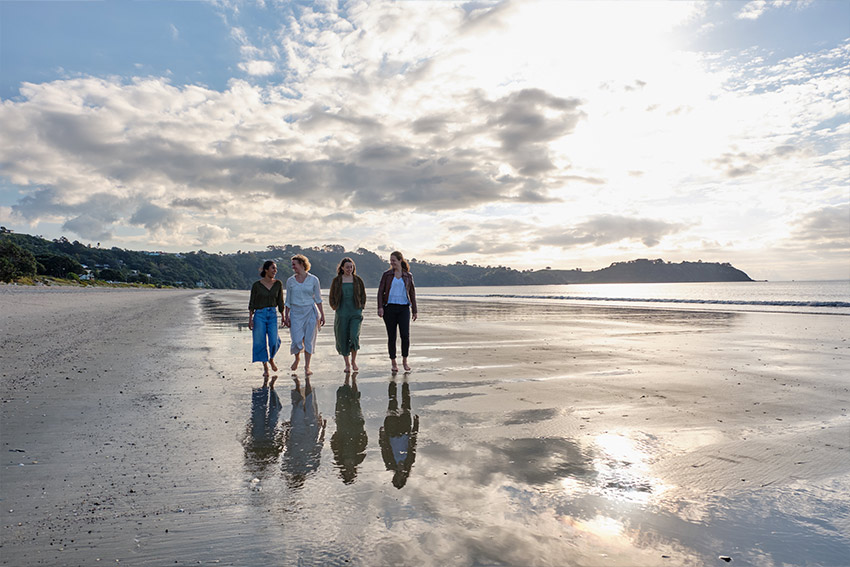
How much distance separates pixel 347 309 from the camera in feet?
29.3

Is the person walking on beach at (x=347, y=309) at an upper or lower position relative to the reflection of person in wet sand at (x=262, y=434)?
upper

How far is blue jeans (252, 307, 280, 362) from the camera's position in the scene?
27.6ft

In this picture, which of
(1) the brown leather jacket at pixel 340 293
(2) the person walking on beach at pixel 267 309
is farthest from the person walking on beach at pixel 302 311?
(1) the brown leather jacket at pixel 340 293

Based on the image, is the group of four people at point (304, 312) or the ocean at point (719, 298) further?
the ocean at point (719, 298)

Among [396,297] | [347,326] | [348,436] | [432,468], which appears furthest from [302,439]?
[396,297]

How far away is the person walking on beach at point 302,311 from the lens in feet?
28.6

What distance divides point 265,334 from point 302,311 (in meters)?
0.77

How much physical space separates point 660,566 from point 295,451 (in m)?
3.10

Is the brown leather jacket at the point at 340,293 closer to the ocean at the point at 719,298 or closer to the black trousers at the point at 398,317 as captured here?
the black trousers at the point at 398,317

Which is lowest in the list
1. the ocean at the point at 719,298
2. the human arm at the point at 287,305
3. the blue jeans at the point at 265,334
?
the ocean at the point at 719,298

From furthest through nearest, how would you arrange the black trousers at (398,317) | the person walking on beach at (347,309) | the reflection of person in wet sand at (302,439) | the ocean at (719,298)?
the ocean at (719,298), the black trousers at (398,317), the person walking on beach at (347,309), the reflection of person in wet sand at (302,439)

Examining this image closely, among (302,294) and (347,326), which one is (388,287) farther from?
(302,294)

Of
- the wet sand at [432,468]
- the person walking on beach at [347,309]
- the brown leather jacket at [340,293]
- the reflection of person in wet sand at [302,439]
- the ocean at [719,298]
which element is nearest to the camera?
the wet sand at [432,468]

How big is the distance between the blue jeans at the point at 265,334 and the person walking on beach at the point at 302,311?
26cm
